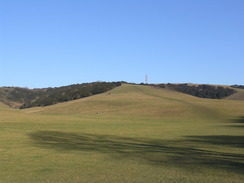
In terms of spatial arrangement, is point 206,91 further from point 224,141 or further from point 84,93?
point 224,141

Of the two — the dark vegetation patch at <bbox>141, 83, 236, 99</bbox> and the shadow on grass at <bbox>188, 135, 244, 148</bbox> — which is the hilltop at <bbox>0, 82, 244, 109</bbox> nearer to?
the dark vegetation patch at <bbox>141, 83, 236, 99</bbox>

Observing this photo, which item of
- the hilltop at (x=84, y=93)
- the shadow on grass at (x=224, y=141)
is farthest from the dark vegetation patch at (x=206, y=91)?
the shadow on grass at (x=224, y=141)

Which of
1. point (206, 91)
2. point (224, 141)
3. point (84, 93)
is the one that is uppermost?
point (206, 91)

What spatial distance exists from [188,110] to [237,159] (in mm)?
61305

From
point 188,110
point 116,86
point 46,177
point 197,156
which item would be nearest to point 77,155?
point 46,177

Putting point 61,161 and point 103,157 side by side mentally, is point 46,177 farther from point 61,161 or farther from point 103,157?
point 103,157

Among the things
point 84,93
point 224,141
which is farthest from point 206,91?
point 224,141

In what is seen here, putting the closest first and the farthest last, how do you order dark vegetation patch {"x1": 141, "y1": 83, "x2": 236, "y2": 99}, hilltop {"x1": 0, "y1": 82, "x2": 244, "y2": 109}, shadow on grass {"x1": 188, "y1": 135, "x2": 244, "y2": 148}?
shadow on grass {"x1": 188, "y1": 135, "x2": 244, "y2": 148} → hilltop {"x1": 0, "y1": 82, "x2": 244, "y2": 109} → dark vegetation patch {"x1": 141, "y1": 83, "x2": 236, "y2": 99}

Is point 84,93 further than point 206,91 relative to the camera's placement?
No

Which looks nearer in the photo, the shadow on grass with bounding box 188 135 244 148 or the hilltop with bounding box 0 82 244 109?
the shadow on grass with bounding box 188 135 244 148

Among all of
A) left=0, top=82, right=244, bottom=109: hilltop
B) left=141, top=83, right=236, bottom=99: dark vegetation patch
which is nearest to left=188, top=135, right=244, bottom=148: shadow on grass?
left=0, top=82, right=244, bottom=109: hilltop

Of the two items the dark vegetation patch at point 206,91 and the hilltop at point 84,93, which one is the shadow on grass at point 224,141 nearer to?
the hilltop at point 84,93

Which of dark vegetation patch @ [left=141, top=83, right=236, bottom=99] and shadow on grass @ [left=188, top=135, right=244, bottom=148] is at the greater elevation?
dark vegetation patch @ [left=141, top=83, right=236, bottom=99]

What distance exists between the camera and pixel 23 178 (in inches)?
440
